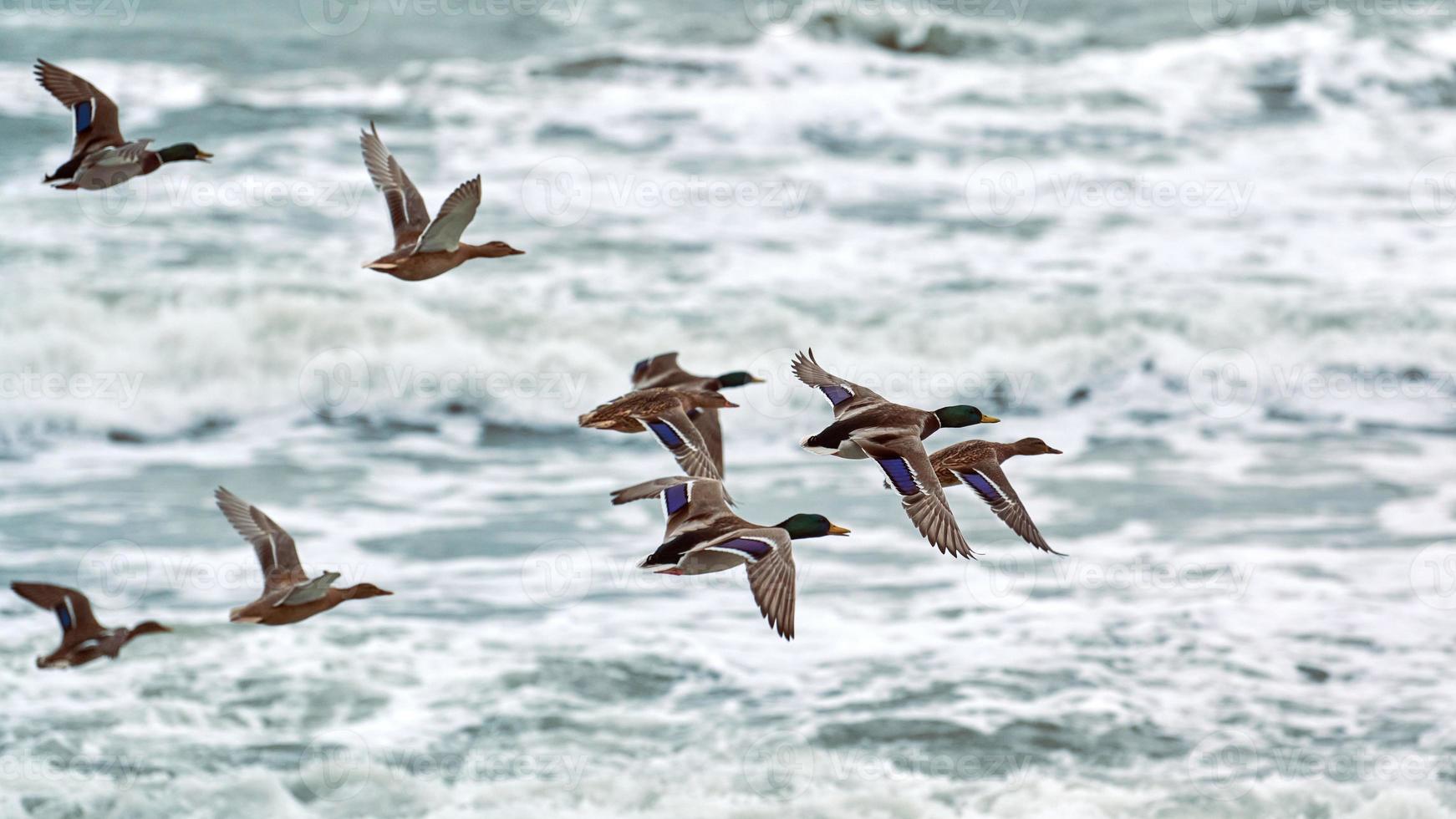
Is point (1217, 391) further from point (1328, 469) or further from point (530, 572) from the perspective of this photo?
point (530, 572)

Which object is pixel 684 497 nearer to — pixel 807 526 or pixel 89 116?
pixel 807 526

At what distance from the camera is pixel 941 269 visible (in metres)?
18.8

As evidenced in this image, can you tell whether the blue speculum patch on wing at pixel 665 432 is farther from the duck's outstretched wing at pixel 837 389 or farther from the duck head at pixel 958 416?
the duck head at pixel 958 416

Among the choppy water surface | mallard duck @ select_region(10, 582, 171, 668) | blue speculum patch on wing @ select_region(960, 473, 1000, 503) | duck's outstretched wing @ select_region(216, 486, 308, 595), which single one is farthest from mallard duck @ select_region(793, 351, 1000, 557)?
mallard duck @ select_region(10, 582, 171, 668)

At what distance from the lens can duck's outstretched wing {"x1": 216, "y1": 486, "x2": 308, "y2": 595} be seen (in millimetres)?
6398

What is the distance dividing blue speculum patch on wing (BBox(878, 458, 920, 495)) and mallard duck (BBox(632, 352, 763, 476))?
111 cm

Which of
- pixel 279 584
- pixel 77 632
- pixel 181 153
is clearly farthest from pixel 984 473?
pixel 77 632

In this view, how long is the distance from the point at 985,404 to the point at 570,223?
646 cm

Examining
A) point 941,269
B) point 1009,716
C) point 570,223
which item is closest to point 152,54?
point 570,223

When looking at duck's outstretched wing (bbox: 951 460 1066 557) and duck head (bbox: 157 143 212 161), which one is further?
duck head (bbox: 157 143 212 161)

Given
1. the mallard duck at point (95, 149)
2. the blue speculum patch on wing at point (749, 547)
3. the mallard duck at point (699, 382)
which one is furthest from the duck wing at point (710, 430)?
the mallard duck at point (95, 149)

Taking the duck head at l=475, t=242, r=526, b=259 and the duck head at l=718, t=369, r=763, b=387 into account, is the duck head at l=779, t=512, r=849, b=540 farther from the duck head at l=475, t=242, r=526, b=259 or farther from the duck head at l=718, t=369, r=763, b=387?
the duck head at l=718, t=369, r=763, b=387

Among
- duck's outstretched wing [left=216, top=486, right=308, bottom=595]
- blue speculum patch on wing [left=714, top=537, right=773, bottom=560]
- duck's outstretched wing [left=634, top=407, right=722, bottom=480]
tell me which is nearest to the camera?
blue speculum patch on wing [left=714, top=537, right=773, bottom=560]

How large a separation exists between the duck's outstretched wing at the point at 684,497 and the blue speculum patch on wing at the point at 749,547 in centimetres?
40
